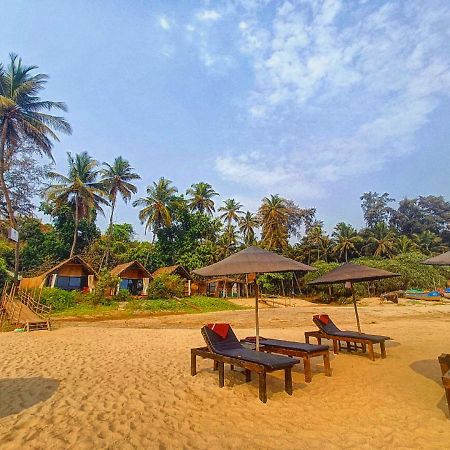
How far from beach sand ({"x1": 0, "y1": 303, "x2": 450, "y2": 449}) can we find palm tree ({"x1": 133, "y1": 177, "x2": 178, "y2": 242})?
89.4ft

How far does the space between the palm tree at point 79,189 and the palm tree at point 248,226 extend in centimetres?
1958

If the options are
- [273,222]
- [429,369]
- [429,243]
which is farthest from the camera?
[429,243]

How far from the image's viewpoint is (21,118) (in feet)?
68.0

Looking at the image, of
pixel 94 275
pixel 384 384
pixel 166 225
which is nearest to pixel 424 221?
pixel 166 225

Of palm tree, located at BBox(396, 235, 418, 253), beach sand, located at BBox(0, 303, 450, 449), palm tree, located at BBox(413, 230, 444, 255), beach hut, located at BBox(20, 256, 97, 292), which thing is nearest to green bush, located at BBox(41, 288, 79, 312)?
beach hut, located at BBox(20, 256, 97, 292)

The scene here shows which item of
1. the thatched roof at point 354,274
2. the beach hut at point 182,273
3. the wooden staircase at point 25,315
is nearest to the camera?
the thatched roof at point 354,274

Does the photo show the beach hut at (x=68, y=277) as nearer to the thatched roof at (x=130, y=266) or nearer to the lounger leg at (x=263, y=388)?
the thatched roof at (x=130, y=266)

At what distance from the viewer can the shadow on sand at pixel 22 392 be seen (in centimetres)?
390

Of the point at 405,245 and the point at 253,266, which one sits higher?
the point at 405,245

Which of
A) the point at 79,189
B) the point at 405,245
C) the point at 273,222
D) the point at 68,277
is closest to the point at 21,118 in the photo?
the point at 79,189

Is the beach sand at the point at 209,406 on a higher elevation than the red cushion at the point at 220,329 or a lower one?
lower

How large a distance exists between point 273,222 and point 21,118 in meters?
29.1

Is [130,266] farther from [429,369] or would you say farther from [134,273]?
[429,369]

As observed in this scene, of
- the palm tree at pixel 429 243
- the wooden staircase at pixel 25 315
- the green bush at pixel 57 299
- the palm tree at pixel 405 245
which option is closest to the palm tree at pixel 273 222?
the palm tree at pixel 405 245
